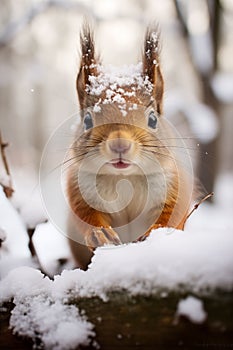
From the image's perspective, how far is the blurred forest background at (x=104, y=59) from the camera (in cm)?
78

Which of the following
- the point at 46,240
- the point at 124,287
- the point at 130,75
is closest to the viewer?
the point at 124,287

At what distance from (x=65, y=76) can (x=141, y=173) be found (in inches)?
10.6

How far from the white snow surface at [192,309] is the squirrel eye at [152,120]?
0.91ft

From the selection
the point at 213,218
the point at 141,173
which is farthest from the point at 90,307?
the point at 213,218

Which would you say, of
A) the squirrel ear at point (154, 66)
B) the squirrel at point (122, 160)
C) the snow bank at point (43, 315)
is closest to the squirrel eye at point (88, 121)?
the squirrel at point (122, 160)

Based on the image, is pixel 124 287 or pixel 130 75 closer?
pixel 124 287

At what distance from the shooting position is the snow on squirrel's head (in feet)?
2.18

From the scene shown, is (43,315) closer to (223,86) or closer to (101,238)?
(101,238)

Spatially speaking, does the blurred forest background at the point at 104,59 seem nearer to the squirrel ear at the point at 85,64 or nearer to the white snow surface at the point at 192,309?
the squirrel ear at the point at 85,64

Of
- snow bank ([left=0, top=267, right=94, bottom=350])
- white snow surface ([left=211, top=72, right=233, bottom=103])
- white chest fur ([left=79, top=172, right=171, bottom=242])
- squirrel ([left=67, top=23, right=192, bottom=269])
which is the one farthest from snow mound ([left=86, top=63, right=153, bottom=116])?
white snow surface ([left=211, top=72, right=233, bottom=103])

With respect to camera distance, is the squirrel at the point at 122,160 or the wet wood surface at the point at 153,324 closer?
the wet wood surface at the point at 153,324

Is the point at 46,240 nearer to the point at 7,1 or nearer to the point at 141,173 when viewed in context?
the point at 141,173

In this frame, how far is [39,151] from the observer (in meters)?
0.94

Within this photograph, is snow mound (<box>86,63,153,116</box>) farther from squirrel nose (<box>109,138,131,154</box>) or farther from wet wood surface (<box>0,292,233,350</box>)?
wet wood surface (<box>0,292,233,350</box>)
